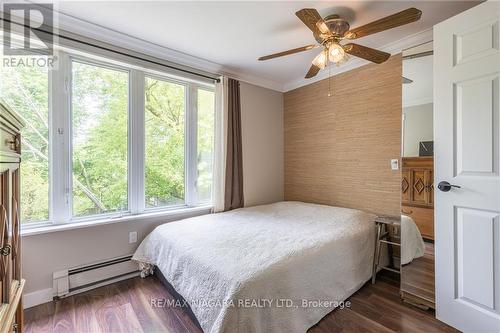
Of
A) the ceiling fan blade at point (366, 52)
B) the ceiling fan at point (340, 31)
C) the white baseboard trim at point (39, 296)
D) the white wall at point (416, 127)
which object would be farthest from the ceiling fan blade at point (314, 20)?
the white baseboard trim at point (39, 296)

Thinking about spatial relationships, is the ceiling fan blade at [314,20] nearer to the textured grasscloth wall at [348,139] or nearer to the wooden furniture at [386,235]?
the textured grasscloth wall at [348,139]

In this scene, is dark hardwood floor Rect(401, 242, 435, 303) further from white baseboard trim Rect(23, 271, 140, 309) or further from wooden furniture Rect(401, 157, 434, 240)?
white baseboard trim Rect(23, 271, 140, 309)

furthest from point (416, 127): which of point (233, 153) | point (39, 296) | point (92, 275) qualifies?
point (39, 296)

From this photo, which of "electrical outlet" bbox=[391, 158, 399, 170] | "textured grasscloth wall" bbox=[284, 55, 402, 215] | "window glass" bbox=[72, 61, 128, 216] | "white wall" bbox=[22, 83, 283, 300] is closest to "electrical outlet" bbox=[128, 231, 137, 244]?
"white wall" bbox=[22, 83, 283, 300]

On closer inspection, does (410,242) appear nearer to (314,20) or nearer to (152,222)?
(314,20)

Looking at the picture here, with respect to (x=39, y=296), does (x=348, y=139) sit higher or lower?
higher

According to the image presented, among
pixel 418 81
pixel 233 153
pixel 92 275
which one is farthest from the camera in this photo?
pixel 233 153

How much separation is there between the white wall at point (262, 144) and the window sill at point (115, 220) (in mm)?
807

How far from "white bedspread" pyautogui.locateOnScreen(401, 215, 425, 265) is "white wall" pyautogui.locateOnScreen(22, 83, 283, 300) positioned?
76.0 inches

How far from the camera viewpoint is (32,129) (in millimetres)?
2037

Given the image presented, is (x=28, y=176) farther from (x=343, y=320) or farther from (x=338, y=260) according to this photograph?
(x=343, y=320)

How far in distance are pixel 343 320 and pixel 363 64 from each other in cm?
264

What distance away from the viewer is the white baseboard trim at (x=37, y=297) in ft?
6.21

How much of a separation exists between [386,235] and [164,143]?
2660mm
